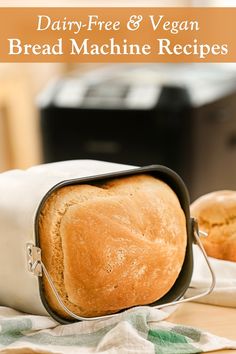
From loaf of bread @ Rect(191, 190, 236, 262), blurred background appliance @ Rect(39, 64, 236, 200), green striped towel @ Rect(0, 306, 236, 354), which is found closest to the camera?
green striped towel @ Rect(0, 306, 236, 354)

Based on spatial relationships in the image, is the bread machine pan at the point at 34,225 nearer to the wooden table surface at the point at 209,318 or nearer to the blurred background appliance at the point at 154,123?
the wooden table surface at the point at 209,318

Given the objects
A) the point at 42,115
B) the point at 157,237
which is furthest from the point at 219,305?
the point at 42,115

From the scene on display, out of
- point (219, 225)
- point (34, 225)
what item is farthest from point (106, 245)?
point (219, 225)

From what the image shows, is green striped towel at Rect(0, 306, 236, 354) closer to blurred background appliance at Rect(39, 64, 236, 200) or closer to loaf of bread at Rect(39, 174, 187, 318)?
loaf of bread at Rect(39, 174, 187, 318)

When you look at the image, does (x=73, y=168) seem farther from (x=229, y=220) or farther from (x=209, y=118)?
(x=209, y=118)

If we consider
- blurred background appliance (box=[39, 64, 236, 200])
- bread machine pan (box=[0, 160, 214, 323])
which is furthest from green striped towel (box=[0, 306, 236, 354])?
blurred background appliance (box=[39, 64, 236, 200])

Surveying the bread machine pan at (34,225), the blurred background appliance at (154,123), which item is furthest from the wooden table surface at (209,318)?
the blurred background appliance at (154,123)

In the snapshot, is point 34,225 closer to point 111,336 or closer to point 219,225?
point 111,336
